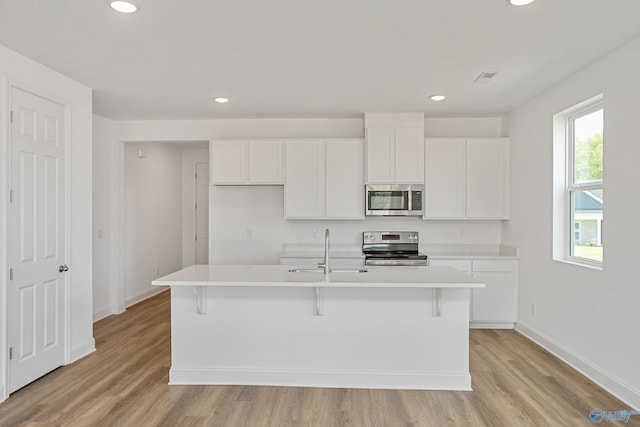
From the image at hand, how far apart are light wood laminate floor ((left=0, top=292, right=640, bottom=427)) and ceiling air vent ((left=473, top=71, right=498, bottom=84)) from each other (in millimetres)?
2434

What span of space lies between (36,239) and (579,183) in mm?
4487

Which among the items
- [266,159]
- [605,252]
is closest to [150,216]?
[266,159]

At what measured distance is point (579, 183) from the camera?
3730 mm

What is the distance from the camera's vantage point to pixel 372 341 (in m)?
3.21

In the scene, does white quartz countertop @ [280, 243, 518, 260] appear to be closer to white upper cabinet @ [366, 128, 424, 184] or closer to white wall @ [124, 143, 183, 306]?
white upper cabinet @ [366, 128, 424, 184]

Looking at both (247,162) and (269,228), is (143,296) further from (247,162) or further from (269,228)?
(247,162)

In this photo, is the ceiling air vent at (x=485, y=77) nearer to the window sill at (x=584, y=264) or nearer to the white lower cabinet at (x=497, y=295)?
the window sill at (x=584, y=264)

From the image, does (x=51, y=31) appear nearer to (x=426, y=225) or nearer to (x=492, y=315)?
(x=426, y=225)

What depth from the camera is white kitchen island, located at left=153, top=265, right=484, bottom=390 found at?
3176 millimetres

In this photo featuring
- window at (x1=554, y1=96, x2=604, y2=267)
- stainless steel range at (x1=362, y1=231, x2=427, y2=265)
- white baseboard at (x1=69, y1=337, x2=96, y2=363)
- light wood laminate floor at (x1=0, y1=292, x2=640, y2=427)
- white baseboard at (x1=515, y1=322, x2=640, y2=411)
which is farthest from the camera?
stainless steel range at (x1=362, y1=231, x2=427, y2=265)

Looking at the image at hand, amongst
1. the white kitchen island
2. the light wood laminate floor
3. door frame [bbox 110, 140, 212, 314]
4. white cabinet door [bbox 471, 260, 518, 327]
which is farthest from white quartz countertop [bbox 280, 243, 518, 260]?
door frame [bbox 110, 140, 212, 314]

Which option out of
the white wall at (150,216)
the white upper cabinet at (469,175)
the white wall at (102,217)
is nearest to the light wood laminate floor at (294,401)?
the white wall at (102,217)

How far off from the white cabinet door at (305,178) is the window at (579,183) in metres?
2.43

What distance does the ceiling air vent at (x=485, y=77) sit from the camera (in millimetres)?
3547
